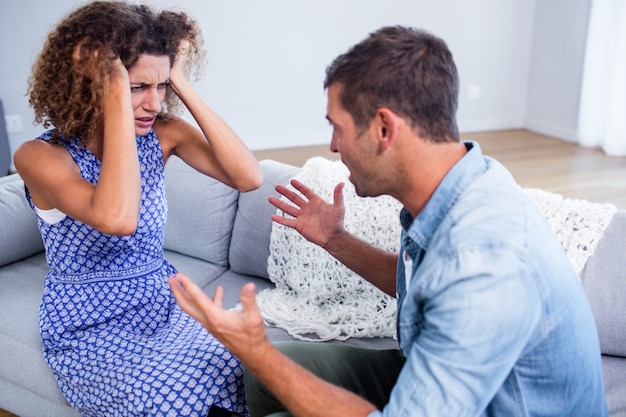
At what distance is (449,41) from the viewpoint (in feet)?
18.0

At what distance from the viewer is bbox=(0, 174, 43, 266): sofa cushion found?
2.28m

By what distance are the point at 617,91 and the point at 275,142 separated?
2.49 m

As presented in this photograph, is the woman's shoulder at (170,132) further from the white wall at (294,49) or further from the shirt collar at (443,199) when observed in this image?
the white wall at (294,49)

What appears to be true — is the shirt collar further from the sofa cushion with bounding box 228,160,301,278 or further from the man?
the sofa cushion with bounding box 228,160,301,278

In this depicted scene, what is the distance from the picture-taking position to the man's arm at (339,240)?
1.59m

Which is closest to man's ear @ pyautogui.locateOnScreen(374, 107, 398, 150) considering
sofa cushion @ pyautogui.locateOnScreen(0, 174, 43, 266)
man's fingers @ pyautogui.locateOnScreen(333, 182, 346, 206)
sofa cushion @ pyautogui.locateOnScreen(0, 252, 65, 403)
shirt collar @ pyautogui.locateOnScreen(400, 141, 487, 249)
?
shirt collar @ pyautogui.locateOnScreen(400, 141, 487, 249)

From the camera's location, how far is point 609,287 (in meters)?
1.72

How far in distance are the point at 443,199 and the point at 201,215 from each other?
1313mm

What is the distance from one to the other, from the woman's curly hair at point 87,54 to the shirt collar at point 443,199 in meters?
0.77

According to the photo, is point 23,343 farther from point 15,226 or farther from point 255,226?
point 255,226

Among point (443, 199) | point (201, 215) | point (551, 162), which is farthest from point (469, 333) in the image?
point (551, 162)

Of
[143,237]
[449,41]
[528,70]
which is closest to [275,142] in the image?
[449,41]

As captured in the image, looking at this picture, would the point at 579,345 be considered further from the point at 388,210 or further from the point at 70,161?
the point at 70,161

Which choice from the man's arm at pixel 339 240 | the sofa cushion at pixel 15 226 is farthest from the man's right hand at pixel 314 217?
the sofa cushion at pixel 15 226
